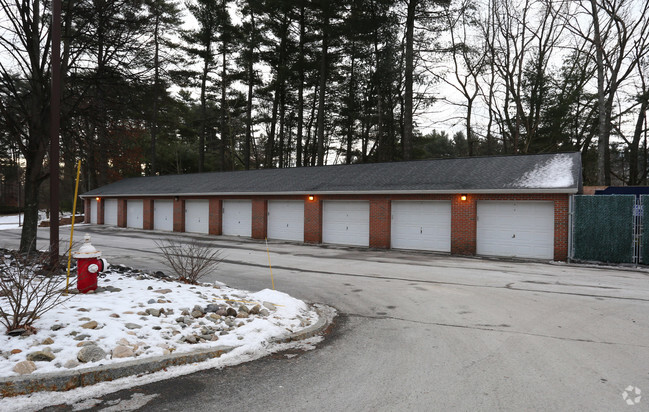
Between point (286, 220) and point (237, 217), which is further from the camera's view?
point (237, 217)

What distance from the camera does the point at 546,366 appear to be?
14.1 ft

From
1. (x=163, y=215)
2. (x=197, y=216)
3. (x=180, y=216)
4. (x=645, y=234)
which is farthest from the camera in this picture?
(x=163, y=215)

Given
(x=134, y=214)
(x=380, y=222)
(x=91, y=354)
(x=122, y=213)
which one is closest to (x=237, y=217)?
(x=380, y=222)

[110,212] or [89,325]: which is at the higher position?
[110,212]

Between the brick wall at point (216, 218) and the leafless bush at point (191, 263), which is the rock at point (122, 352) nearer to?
the leafless bush at point (191, 263)

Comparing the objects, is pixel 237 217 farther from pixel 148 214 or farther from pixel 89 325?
pixel 89 325

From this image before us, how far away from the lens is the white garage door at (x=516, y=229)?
44.6 feet

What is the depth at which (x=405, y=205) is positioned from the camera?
Result: 651 inches

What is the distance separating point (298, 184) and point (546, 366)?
16.5 m

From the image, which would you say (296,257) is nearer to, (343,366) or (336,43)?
(343,366)

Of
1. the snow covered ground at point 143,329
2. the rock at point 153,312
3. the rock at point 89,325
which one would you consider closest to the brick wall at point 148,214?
the snow covered ground at point 143,329

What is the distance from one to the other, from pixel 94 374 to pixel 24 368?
60cm

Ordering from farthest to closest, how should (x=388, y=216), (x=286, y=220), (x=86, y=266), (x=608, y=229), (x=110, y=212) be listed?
(x=110, y=212), (x=286, y=220), (x=388, y=216), (x=608, y=229), (x=86, y=266)

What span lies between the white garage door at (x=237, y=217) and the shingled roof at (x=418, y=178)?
2.97 feet
